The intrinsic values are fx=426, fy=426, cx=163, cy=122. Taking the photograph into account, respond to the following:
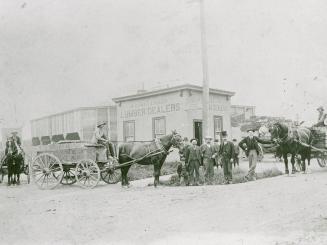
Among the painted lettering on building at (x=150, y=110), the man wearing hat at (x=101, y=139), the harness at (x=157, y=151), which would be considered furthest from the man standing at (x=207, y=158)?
the painted lettering on building at (x=150, y=110)

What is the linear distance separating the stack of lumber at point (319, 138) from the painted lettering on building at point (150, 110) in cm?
614

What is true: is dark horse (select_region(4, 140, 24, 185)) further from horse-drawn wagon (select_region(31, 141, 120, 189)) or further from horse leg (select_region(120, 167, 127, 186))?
horse leg (select_region(120, 167, 127, 186))

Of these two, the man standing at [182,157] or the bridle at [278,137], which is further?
the bridle at [278,137]

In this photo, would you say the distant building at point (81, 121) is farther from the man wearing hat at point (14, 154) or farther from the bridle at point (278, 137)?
the bridle at point (278, 137)

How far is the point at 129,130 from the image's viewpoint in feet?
65.4

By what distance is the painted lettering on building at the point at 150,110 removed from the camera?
1842 cm

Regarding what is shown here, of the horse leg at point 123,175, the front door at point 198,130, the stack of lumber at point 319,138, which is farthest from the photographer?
the front door at point 198,130

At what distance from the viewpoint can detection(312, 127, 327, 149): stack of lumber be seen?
13635 millimetres

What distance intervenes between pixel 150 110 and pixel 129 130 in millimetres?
1531

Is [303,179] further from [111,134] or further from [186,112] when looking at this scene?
[111,134]

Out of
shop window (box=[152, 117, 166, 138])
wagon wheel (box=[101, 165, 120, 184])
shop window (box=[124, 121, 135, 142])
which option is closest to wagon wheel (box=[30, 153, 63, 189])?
wagon wheel (box=[101, 165, 120, 184])

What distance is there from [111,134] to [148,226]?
17.7m

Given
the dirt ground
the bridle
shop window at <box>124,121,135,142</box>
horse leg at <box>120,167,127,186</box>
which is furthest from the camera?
shop window at <box>124,121,135,142</box>

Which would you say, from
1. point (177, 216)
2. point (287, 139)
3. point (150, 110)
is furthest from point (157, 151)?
point (150, 110)
